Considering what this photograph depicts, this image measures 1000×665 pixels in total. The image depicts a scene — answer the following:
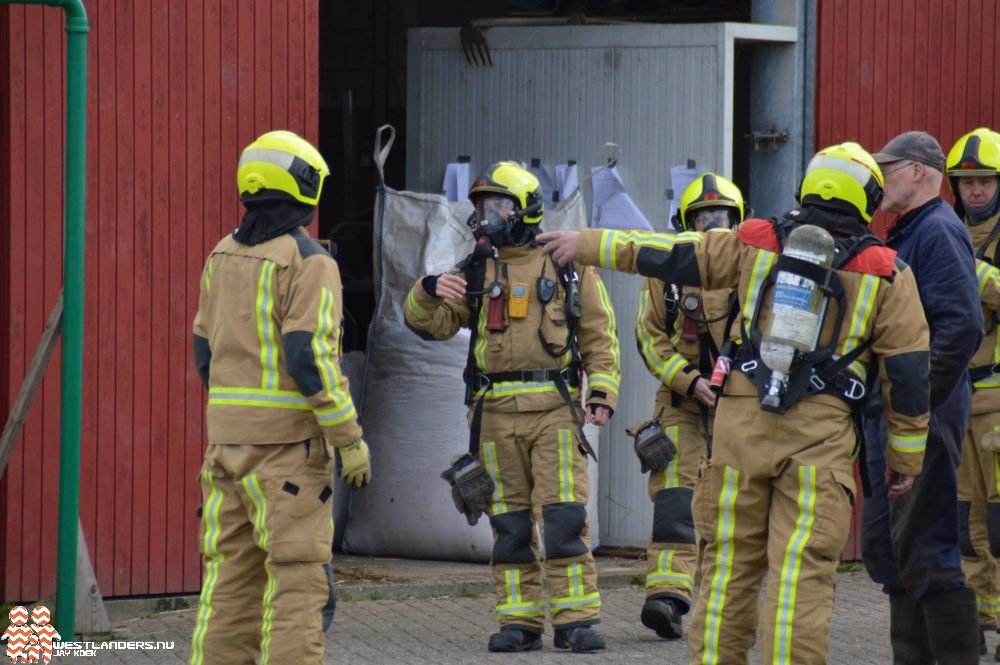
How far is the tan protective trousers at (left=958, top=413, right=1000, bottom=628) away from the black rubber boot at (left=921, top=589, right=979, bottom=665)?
120cm

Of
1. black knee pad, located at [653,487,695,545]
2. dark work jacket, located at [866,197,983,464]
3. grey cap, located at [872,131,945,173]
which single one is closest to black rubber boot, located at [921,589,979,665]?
dark work jacket, located at [866,197,983,464]

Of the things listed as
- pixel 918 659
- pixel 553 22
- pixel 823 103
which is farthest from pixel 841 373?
pixel 553 22

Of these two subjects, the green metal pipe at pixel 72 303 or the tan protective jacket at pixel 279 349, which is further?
the green metal pipe at pixel 72 303

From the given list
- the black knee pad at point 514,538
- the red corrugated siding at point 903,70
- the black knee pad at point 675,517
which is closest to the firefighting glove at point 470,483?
the black knee pad at point 514,538

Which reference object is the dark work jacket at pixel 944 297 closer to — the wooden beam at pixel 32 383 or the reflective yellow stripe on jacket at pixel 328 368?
the reflective yellow stripe on jacket at pixel 328 368

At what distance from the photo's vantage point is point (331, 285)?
590cm

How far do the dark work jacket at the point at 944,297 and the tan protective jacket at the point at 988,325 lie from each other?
106 centimetres

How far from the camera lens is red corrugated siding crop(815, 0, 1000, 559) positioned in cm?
957

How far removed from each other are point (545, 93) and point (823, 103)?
5.34 ft

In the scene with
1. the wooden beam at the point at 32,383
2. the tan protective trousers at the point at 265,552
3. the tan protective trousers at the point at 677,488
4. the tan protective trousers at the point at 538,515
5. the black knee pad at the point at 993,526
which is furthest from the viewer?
the tan protective trousers at the point at 677,488

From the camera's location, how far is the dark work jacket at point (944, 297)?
6090 mm

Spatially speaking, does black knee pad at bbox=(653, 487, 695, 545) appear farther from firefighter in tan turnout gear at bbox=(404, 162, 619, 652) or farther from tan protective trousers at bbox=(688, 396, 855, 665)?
tan protective trousers at bbox=(688, 396, 855, 665)

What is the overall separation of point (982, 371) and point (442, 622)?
2809 millimetres

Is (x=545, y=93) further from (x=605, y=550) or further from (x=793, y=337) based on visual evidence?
(x=793, y=337)
